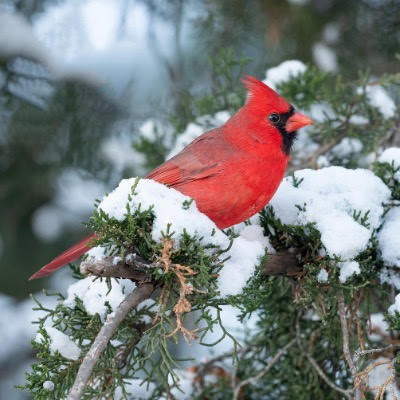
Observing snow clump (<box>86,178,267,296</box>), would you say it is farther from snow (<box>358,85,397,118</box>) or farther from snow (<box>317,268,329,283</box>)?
snow (<box>358,85,397,118</box>)

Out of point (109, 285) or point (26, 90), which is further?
point (26, 90)

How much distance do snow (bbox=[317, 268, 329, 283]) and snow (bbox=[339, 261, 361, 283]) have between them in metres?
0.04

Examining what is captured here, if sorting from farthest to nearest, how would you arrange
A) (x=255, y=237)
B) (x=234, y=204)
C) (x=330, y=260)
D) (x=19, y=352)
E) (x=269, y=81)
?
(x=19, y=352)
(x=269, y=81)
(x=234, y=204)
(x=255, y=237)
(x=330, y=260)

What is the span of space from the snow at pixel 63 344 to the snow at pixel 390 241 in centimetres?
80

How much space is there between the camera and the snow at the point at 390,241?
173 centimetres

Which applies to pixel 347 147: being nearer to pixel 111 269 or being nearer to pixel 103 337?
pixel 111 269

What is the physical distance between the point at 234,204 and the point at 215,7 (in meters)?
1.68

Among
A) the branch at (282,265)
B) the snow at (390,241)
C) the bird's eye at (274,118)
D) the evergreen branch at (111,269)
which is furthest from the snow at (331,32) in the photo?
the evergreen branch at (111,269)

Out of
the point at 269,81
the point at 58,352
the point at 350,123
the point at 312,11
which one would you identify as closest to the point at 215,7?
the point at 312,11

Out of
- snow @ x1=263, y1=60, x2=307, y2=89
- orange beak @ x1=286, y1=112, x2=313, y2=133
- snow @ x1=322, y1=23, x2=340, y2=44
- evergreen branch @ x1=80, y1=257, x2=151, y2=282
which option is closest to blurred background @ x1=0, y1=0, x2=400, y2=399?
snow @ x1=322, y1=23, x2=340, y2=44

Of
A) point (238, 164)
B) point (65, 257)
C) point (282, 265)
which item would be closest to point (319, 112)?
point (238, 164)

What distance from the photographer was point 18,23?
3.09m

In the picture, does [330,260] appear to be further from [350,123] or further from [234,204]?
[350,123]

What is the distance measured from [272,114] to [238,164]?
313 millimetres
